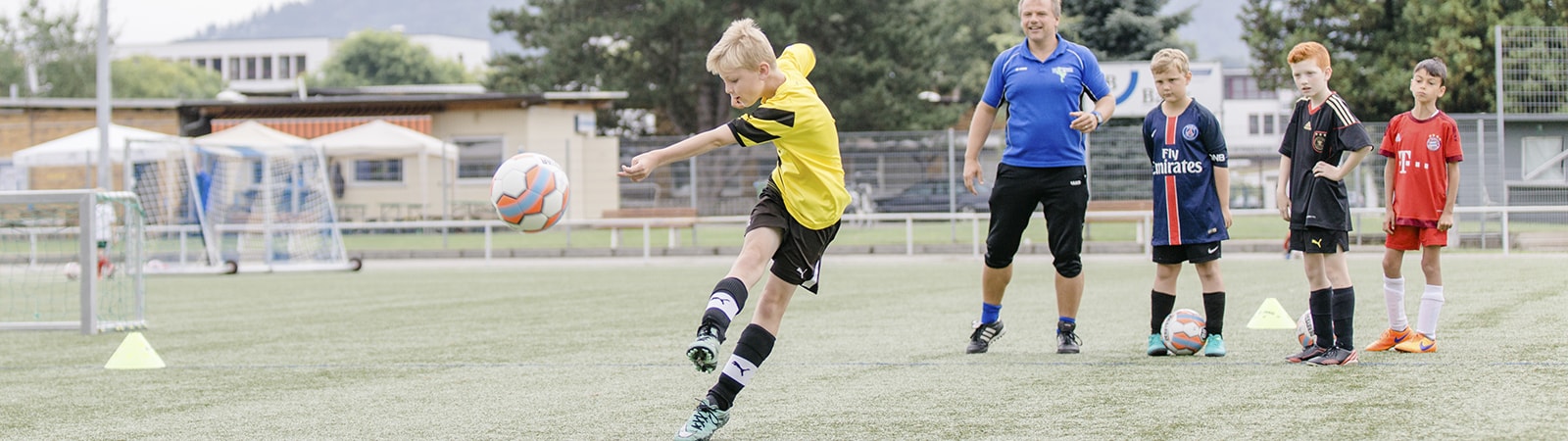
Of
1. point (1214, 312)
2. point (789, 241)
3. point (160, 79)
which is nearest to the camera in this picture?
point (789, 241)

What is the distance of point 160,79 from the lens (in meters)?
91.4

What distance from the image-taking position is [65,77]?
189 ft

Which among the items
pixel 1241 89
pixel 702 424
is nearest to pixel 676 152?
pixel 702 424

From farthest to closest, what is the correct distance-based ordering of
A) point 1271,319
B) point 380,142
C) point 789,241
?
point 380,142
point 1271,319
point 789,241

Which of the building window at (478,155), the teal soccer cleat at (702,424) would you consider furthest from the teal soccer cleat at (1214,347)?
the building window at (478,155)

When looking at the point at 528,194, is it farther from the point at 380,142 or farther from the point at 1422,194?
the point at 380,142

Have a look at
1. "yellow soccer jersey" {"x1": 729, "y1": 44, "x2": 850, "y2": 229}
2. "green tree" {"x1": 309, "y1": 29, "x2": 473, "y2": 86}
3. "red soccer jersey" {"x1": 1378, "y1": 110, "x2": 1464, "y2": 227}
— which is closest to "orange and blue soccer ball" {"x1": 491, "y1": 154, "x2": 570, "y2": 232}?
"yellow soccer jersey" {"x1": 729, "y1": 44, "x2": 850, "y2": 229}

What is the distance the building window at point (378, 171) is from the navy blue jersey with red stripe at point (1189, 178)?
3189 centimetres

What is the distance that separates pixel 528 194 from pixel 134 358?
354 cm

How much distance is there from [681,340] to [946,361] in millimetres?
2202

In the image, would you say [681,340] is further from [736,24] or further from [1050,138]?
[736,24]

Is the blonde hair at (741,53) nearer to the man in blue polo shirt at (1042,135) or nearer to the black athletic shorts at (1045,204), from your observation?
the man in blue polo shirt at (1042,135)

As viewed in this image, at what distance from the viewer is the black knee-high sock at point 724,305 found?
4574 mm

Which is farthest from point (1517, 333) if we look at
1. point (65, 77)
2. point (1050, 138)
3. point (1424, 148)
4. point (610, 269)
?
point (65, 77)
